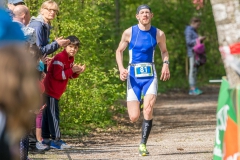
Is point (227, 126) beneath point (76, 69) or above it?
above

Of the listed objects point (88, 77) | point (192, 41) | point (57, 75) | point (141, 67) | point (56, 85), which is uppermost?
point (141, 67)

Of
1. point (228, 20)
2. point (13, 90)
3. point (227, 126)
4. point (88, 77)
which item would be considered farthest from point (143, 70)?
point (13, 90)

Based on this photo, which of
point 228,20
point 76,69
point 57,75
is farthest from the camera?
point 76,69

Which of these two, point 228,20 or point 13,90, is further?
point 228,20

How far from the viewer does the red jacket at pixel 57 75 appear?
10.3 meters

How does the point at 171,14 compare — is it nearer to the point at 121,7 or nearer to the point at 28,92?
the point at 121,7

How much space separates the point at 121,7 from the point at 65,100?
11.1 metres

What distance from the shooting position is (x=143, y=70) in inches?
392

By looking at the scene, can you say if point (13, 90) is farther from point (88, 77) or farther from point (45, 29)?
point (88, 77)

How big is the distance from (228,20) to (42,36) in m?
3.87

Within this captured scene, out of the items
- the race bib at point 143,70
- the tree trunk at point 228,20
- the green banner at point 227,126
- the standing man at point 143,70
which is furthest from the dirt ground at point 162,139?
the green banner at point 227,126

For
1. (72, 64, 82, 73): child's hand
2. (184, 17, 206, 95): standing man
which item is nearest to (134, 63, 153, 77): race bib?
(72, 64, 82, 73): child's hand

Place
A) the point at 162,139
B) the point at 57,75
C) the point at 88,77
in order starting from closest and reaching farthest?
the point at 57,75 < the point at 162,139 < the point at 88,77

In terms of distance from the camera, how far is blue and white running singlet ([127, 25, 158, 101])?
392 inches
